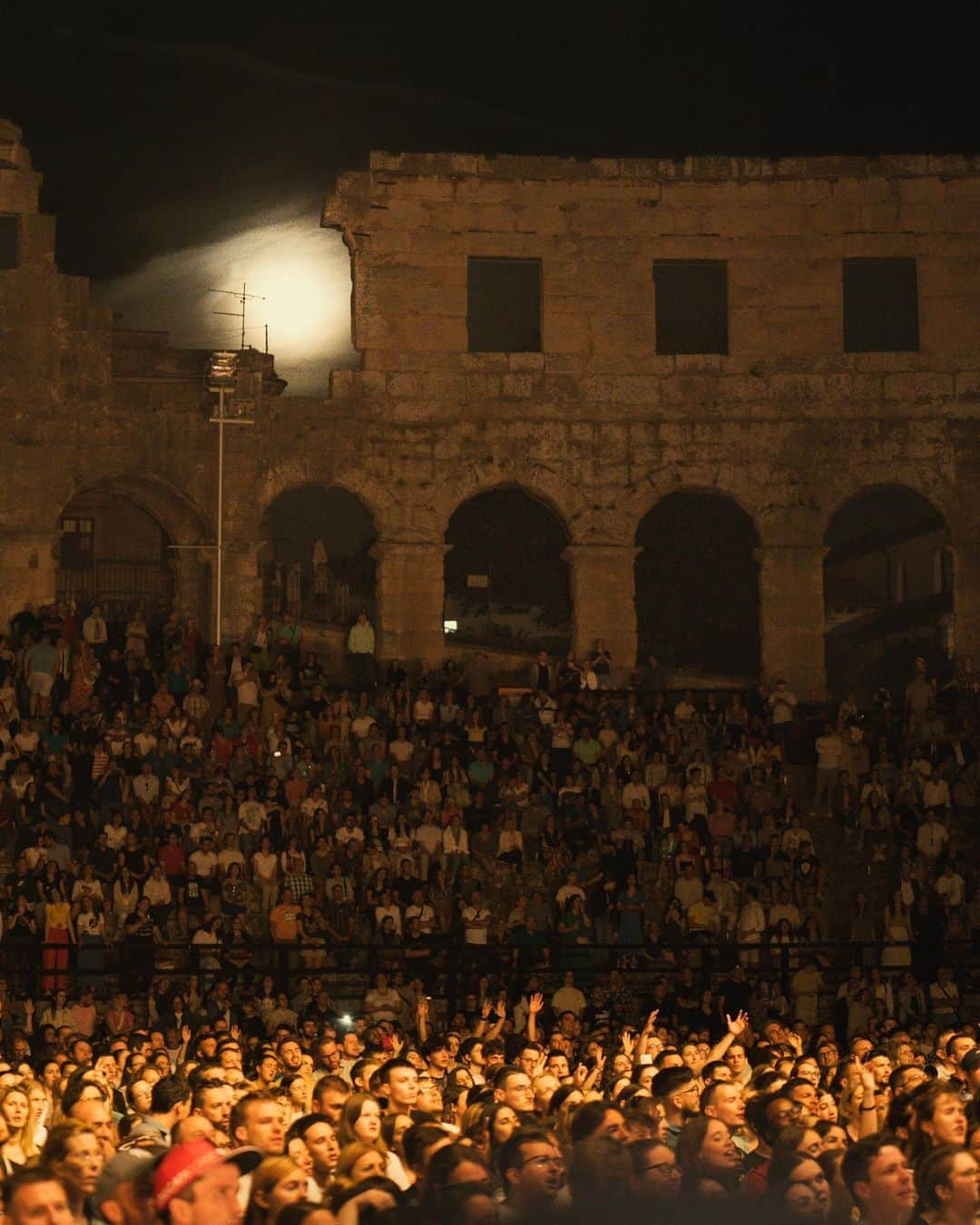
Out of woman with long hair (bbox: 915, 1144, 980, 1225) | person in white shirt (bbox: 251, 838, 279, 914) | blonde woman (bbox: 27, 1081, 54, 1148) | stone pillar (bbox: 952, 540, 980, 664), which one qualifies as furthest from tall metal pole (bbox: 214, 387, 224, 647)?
woman with long hair (bbox: 915, 1144, 980, 1225)

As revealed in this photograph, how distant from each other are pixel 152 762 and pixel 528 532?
55.7ft

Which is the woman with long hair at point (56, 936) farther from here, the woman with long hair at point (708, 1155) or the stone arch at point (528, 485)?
the woman with long hair at point (708, 1155)

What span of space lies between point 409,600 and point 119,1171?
83.2 ft

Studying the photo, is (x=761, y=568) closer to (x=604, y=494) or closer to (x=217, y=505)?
(x=604, y=494)

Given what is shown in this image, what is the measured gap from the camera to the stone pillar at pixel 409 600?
34188 millimetres


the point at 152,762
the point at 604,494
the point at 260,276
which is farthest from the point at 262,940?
the point at 260,276

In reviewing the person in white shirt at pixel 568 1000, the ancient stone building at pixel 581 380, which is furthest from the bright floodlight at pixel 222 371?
the person in white shirt at pixel 568 1000

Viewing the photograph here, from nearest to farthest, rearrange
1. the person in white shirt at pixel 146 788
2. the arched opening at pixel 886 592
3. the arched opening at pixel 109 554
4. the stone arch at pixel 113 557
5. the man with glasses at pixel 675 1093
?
the man with glasses at pixel 675 1093 < the person in white shirt at pixel 146 788 < the stone arch at pixel 113 557 < the arched opening at pixel 109 554 < the arched opening at pixel 886 592

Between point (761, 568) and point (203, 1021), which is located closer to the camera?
point (203, 1021)

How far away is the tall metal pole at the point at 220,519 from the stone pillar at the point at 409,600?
8.16ft

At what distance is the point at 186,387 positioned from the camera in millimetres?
34594

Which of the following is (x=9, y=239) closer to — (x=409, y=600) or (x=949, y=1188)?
(x=409, y=600)

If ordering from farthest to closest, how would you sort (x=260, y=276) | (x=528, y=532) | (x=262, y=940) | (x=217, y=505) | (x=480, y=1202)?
1. (x=260, y=276)
2. (x=528, y=532)
3. (x=217, y=505)
4. (x=262, y=940)
5. (x=480, y=1202)

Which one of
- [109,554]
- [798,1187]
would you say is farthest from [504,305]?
[798,1187]
